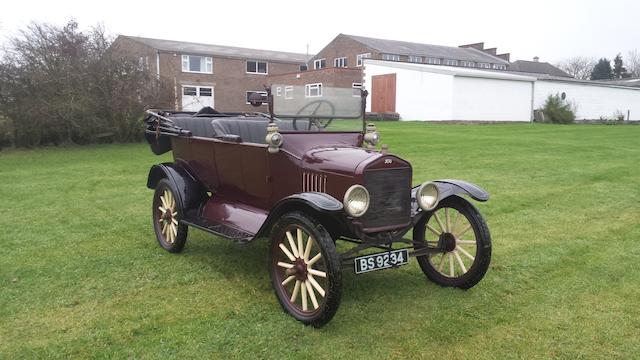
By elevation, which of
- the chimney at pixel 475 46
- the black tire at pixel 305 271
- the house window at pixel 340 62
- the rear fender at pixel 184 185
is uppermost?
the chimney at pixel 475 46

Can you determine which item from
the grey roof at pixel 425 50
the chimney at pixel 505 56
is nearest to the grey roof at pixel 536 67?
the chimney at pixel 505 56

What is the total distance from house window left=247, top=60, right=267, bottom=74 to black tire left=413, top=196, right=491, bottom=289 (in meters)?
35.5

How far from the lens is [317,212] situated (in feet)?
12.4

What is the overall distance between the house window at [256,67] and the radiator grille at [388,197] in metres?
35.9

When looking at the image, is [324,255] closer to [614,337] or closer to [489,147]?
[614,337]

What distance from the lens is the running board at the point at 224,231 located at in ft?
14.4

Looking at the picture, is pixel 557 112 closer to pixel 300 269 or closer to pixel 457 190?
pixel 457 190

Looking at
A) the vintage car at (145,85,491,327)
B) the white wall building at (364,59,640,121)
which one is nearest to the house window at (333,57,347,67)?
the white wall building at (364,59,640,121)

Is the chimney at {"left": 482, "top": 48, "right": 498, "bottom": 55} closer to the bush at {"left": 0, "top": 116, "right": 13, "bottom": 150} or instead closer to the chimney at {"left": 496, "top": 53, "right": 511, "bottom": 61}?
the chimney at {"left": 496, "top": 53, "right": 511, "bottom": 61}

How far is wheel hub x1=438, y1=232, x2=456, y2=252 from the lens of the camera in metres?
4.40

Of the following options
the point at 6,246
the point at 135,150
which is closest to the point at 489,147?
the point at 135,150

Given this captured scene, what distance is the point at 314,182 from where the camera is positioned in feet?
13.5

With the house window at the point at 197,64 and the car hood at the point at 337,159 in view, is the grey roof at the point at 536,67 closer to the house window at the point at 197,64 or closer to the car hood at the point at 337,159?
the house window at the point at 197,64

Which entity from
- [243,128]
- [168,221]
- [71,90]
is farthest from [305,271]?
[71,90]
